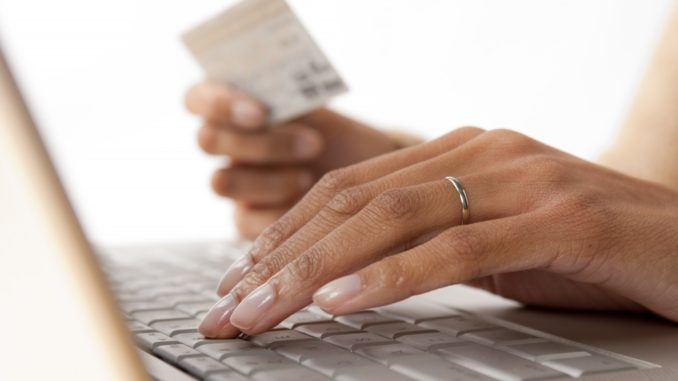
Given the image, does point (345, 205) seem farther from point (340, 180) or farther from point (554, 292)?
point (554, 292)

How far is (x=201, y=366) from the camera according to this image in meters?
0.54

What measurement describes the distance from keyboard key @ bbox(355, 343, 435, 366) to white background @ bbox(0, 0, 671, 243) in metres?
1.81

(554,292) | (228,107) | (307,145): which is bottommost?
(554,292)

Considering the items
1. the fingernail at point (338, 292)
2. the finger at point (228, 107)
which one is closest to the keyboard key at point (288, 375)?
the fingernail at point (338, 292)

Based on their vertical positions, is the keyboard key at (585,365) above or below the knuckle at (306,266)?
below

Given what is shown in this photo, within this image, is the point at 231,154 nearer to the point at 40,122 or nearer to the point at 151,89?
the point at 40,122

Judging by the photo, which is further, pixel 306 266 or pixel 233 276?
pixel 233 276

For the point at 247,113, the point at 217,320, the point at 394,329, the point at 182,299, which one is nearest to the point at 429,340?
the point at 394,329

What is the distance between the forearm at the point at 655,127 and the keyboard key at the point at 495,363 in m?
0.68

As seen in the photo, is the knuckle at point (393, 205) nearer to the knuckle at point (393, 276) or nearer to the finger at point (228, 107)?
the knuckle at point (393, 276)

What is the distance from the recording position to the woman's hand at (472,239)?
64 cm

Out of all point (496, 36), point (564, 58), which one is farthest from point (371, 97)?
point (564, 58)

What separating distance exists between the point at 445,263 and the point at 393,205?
75mm

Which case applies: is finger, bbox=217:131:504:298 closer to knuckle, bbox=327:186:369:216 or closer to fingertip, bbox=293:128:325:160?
knuckle, bbox=327:186:369:216
